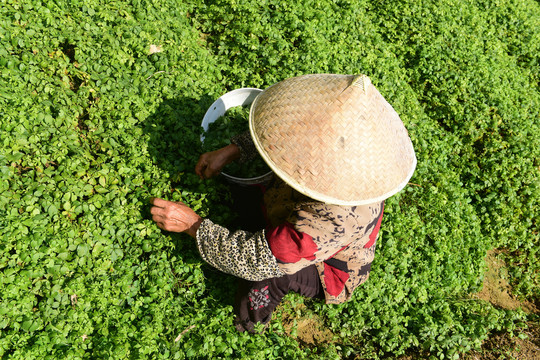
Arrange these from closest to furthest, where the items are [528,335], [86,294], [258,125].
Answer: [258,125]
[86,294]
[528,335]

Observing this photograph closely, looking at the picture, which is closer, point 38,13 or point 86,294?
point 86,294

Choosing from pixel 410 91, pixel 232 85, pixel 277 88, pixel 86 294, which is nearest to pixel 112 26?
pixel 232 85

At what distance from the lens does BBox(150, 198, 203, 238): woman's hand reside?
2.79 m

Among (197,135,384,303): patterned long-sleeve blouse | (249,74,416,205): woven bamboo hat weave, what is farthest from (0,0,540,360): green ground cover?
(249,74,416,205): woven bamboo hat weave

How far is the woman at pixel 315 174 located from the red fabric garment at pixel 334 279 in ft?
0.85

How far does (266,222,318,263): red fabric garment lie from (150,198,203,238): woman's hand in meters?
0.63

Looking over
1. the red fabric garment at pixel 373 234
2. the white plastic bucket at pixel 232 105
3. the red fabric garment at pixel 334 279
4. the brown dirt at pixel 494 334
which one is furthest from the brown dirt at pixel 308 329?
the white plastic bucket at pixel 232 105

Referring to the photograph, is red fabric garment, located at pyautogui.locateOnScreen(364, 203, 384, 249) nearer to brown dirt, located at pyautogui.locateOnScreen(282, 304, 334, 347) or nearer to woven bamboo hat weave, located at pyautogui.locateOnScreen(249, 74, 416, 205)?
woven bamboo hat weave, located at pyautogui.locateOnScreen(249, 74, 416, 205)

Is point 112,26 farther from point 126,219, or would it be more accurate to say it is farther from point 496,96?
point 496,96

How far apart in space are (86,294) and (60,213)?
58 centimetres

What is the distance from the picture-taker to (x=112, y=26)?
382cm

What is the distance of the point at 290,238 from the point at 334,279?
97 centimetres

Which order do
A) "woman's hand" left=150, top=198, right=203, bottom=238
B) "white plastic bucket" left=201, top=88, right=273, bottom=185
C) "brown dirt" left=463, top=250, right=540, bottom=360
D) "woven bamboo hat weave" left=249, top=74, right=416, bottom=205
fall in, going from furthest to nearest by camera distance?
"brown dirt" left=463, top=250, right=540, bottom=360 < "white plastic bucket" left=201, top=88, right=273, bottom=185 < "woman's hand" left=150, top=198, right=203, bottom=238 < "woven bamboo hat weave" left=249, top=74, right=416, bottom=205

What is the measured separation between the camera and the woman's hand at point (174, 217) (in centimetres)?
279
